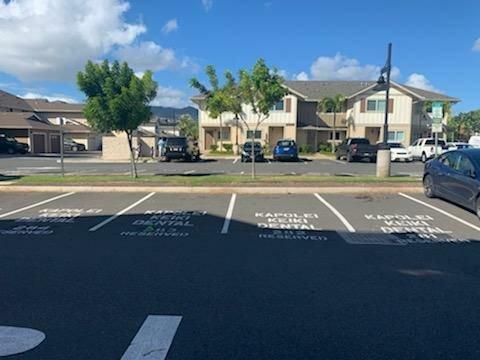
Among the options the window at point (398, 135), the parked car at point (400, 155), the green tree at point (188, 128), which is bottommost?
the parked car at point (400, 155)

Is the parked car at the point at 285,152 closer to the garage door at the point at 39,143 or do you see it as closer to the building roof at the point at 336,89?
the building roof at the point at 336,89

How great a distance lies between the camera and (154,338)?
354cm

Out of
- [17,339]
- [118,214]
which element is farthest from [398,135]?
[17,339]

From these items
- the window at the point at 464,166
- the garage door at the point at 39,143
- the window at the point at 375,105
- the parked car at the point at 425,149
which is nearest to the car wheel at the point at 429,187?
the window at the point at 464,166

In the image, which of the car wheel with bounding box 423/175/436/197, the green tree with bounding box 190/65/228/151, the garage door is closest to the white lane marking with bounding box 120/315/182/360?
the car wheel with bounding box 423/175/436/197

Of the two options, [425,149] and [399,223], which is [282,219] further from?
[425,149]

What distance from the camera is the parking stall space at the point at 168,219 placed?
303 inches

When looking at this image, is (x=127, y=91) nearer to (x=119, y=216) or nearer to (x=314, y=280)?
(x=119, y=216)

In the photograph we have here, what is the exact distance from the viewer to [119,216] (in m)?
9.37

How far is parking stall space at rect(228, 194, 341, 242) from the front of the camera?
7574 millimetres

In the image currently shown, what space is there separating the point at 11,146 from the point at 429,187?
39360 millimetres

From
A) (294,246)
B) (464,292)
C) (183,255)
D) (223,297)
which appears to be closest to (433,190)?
(294,246)

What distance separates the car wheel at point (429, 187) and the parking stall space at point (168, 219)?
598 cm

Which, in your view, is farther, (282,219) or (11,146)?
Result: (11,146)
